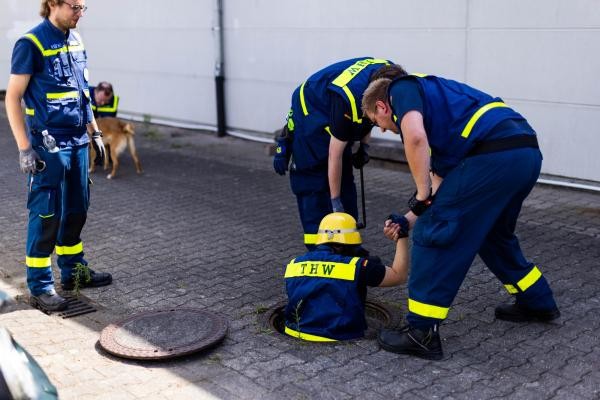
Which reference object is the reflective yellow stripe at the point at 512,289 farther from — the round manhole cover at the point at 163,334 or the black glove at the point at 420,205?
the round manhole cover at the point at 163,334

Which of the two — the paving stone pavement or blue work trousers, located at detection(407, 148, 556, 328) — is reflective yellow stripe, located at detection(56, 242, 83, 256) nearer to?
the paving stone pavement

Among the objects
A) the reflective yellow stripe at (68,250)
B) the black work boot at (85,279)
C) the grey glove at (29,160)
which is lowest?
the black work boot at (85,279)

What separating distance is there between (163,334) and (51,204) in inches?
46.7

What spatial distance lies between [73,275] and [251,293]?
127cm

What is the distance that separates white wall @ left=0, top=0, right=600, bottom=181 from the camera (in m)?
8.01

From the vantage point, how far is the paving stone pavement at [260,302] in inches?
162

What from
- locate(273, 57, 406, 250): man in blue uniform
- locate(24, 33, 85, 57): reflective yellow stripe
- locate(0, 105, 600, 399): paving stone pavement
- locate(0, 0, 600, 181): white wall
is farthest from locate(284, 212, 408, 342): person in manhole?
locate(0, 0, 600, 181): white wall

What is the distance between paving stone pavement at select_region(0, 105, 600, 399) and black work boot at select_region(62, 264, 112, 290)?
0.24 ft

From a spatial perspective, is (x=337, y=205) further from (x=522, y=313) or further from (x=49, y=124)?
(x=49, y=124)

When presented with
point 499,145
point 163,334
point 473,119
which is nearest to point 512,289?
point 499,145

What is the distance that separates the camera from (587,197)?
7867 millimetres

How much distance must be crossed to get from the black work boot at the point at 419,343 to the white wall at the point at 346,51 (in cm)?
→ 436

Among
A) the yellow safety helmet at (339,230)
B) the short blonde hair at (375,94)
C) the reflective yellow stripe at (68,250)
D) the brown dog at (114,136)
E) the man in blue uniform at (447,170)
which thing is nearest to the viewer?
the man in blue uniform at (447,170)

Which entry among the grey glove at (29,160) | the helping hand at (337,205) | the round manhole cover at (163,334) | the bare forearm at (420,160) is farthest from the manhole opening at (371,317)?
the grey glove at (29,160)
